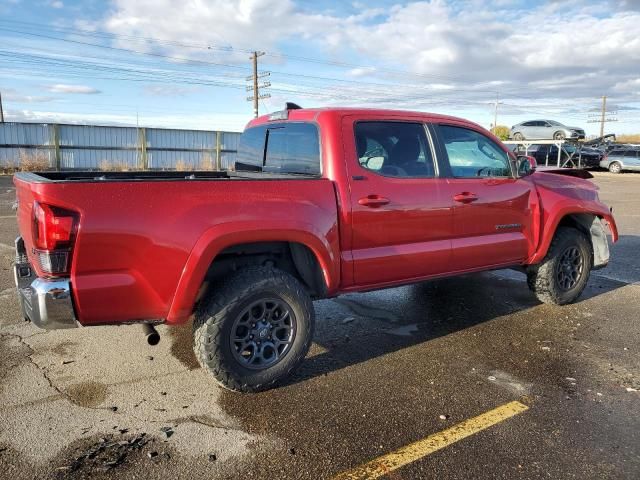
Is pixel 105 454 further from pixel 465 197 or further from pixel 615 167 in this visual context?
pixel 615 167

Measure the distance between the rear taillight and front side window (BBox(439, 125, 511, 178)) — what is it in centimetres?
305

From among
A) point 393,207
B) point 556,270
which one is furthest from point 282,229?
point 556,270

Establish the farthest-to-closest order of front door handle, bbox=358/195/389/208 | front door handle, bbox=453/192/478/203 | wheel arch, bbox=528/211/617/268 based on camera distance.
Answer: wheel arch, bbox=528/211/617/268 → front door handle, bbox=453/192/478/203 → front door handle, bbox=358/195/389/208

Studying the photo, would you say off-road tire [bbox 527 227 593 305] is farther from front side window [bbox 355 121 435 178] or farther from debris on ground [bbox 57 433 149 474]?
debris on ground [bbox 57 433 149 474]

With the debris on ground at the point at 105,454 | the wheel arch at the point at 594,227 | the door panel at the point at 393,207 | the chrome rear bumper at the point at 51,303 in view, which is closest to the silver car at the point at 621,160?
the wheel arch at the point at 594,227

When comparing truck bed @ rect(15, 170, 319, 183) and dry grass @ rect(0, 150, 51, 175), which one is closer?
truck bed @ rect(15, 170, 319, 183)

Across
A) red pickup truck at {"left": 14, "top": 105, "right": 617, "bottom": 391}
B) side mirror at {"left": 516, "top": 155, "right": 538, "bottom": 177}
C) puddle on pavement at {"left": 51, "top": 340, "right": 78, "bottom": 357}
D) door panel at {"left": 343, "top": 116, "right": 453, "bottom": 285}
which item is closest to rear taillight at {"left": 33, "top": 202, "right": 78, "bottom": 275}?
red pickup truck at {"left": 14, "top": 105, "right": 617, "bottom": 391}

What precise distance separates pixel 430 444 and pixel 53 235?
7.84ft

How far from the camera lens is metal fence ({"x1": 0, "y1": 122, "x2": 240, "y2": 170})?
21.6 m

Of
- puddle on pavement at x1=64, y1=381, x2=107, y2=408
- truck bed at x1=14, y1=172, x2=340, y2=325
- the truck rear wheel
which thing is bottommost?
puddle on pavement at x1=64, y1=381, x2=107, y2=408

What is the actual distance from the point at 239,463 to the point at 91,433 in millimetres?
920

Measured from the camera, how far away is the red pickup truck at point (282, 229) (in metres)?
3.01

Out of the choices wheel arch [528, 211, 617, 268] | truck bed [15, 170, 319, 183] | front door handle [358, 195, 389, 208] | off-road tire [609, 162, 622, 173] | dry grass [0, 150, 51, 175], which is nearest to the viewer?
truck bed [15, 170, 319, 183]

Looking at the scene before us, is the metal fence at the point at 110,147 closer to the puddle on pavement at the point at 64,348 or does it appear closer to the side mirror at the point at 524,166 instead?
the puddle on pavement at the point at 64,348
